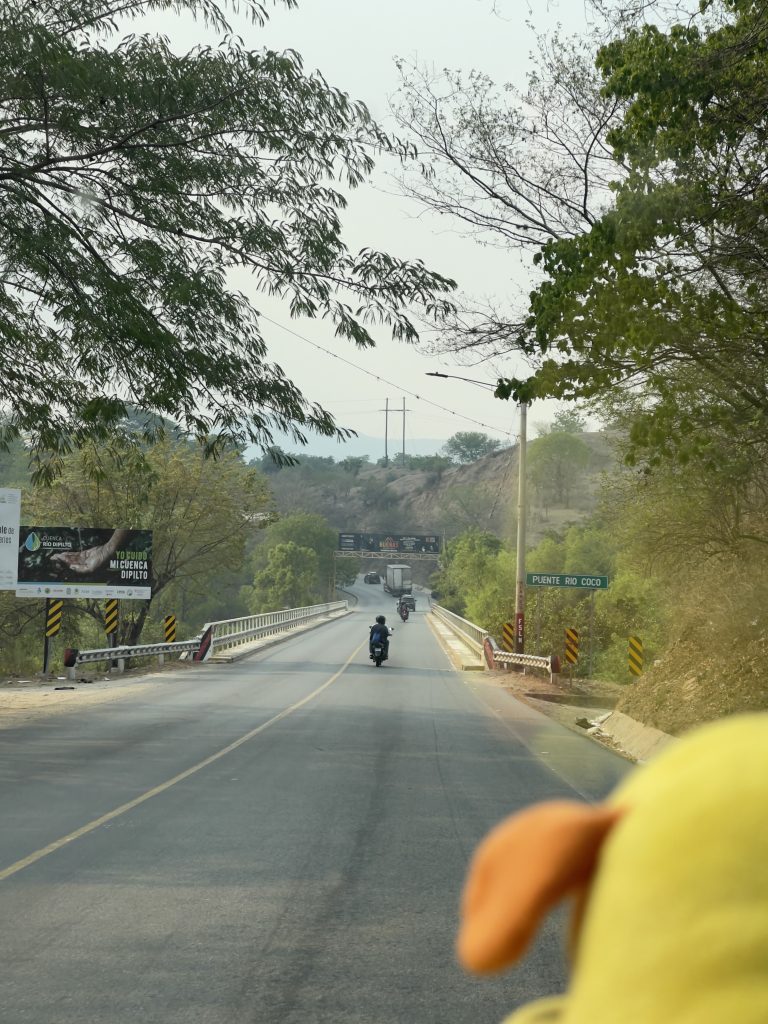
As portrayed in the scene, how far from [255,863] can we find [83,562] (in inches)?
1090

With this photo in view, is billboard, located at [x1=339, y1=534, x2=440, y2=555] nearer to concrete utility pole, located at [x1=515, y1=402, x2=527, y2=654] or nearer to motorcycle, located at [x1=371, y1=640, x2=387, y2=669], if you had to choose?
motorcycle, located at [x1=371, y1=640, x2=387, y2=669]

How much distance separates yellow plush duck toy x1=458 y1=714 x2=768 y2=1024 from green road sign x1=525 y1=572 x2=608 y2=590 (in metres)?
27.1

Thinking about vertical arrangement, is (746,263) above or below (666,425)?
above

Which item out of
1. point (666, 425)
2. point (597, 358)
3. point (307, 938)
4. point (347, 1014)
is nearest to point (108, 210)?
point (597, 358)

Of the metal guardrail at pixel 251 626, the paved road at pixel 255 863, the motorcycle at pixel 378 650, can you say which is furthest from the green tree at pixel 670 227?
the metal guardrail at pixel 251 626

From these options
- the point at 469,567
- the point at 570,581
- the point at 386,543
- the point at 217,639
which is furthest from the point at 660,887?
the point at 386,543

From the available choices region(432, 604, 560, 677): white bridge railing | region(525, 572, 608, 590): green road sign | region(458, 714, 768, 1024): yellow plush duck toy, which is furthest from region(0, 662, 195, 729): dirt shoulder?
region(458, 714, 768, 1024): yellow plush duck toy

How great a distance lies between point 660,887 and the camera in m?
0.72

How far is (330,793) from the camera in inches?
443

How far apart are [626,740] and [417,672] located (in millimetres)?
16699

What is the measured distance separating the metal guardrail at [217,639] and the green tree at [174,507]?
125 inches

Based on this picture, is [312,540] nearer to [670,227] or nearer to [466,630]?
[466,630]

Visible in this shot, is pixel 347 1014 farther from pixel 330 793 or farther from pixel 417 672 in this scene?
pixel 417 672

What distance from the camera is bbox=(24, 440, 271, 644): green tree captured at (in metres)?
44.1
